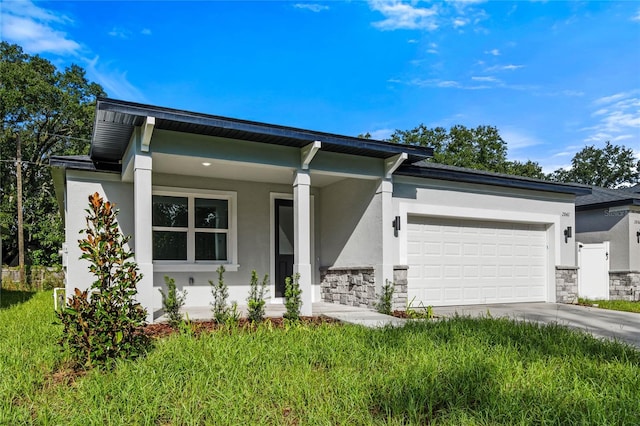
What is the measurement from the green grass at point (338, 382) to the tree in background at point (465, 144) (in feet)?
79.6

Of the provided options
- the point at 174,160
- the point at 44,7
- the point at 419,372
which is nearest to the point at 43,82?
the point at 44,7

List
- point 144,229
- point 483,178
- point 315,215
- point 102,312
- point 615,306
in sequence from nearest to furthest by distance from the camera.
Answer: point 102,312
point 144,229
point 483,178
point 615,306
point 315,215

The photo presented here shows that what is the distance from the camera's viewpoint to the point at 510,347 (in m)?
4.64

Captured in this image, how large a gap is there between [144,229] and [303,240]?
253 centimetres

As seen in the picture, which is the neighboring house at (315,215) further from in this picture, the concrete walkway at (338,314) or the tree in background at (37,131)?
the tree in background at (37,131)

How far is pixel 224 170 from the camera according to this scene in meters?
8.37

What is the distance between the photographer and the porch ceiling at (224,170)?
24.0 feet

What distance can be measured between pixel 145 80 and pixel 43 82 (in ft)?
27.1

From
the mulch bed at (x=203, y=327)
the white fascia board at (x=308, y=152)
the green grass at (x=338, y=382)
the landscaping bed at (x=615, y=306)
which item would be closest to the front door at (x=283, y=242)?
the white fascia board at (x=308, y=152)

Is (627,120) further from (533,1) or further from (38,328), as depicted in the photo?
(38,328)

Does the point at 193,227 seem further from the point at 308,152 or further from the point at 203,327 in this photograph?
the point at 203,327

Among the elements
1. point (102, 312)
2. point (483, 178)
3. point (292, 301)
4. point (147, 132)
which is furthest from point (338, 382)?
point (483, 178)

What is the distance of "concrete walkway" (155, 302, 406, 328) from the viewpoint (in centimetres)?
670

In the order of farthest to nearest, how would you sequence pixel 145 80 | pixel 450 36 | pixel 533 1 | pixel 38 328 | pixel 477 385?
Result: pixel 145 80
pixel 450 36
pixel 533 1
pixel 38 328
pixel 477 385
